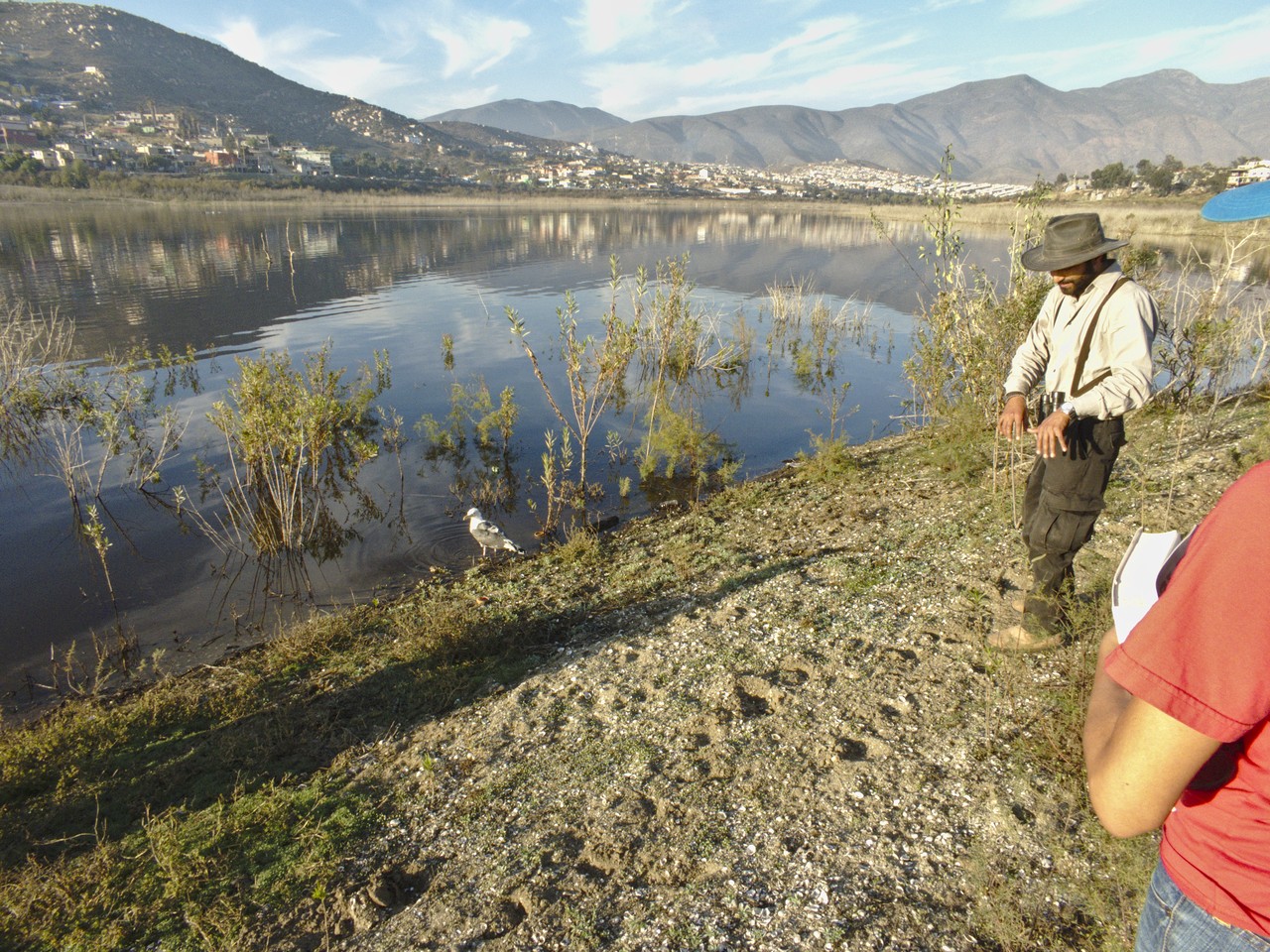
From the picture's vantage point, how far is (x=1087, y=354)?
3.92m

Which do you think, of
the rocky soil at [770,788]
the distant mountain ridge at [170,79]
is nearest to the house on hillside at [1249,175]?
the rocky soil at [770,788]

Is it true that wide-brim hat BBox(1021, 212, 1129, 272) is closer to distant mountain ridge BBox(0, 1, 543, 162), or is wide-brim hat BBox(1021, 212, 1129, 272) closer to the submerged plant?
the submerged plant

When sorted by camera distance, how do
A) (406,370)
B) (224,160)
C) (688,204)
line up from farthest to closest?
(688,204), (224,160), (406,370)

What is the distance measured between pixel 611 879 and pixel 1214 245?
50640mm

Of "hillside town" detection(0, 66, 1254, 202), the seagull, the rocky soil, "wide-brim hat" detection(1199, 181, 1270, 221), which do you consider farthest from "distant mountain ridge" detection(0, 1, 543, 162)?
"wide-brim hat" detection(1199, 181, 1270, 221)

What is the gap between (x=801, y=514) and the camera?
8648 millimetres

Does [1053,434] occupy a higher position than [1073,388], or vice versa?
[1073,388]

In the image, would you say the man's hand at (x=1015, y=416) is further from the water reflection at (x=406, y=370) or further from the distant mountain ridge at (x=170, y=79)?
the distant mountain ridge at (x=170, y=79)

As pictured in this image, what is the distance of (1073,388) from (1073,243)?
873mm

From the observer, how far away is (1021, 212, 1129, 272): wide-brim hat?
3852 mm

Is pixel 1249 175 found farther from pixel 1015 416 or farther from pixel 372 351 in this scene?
pixel 372 351

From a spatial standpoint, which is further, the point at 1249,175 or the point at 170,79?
the point at 170,79

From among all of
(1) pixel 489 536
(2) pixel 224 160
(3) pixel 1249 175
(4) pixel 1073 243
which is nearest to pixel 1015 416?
(4) pixel 1073 243

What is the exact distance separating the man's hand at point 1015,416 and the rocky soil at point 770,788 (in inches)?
51.4
